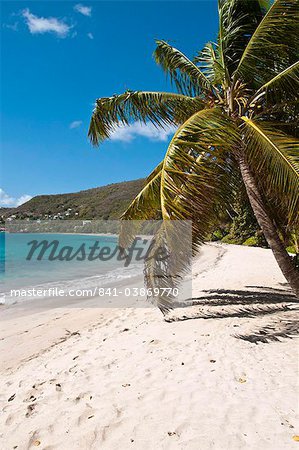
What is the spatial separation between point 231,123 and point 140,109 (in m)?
2.63

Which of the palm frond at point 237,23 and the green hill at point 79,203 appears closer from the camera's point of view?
the palm frond at point 237,23

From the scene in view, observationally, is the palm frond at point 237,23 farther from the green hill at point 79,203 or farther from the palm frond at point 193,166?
the green hill at point 79,203

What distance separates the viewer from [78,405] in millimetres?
3455

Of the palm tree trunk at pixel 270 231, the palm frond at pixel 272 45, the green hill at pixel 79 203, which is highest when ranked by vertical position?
the green hill at pixel 79 203

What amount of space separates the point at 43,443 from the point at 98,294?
9319 millimetres

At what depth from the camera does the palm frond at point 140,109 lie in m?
6.34

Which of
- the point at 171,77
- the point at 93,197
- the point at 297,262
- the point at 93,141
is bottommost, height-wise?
the point at 297,262

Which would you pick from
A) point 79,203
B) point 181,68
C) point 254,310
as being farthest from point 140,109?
point 79,203

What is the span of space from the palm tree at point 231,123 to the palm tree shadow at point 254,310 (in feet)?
3.14

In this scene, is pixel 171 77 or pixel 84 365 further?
pixel 171 77

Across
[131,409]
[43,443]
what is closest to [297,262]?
[131,409]

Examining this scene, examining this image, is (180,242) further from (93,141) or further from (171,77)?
(171,77)

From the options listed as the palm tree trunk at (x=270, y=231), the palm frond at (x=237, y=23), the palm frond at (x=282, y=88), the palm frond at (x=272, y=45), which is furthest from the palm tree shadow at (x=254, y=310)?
the palm frond at (x=237, y=23)

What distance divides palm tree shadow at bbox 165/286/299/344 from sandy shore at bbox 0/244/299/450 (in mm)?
31
